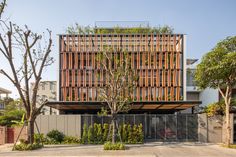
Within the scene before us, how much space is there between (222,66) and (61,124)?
15.5 m

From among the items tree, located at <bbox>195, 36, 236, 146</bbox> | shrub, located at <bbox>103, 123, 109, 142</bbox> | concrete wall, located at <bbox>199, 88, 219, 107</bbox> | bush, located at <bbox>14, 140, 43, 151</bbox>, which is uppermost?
tree, located at <bbox>195, 36, 236, 146</bbox>

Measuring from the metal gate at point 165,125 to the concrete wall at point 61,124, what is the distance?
2191 millimetres

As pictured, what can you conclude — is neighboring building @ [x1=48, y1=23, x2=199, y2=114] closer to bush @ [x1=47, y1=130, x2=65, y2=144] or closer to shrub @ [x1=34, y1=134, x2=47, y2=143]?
bush @ [x1=47, y1=130, x2=65, y2=144]

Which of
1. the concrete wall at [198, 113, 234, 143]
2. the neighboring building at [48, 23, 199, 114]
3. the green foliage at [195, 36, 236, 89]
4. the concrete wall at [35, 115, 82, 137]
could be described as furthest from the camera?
the neighboring building at [48, 23, 199, 114]

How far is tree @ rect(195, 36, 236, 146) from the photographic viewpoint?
24047mm

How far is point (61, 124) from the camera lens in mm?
28047

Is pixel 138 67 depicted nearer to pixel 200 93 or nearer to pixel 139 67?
pixel 139 67

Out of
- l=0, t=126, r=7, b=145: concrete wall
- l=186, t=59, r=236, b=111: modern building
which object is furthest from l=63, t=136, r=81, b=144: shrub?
l=186, t=59, r=236, b=111: modern building

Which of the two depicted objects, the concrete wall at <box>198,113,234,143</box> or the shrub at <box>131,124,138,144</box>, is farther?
the concrete wall at <box>198,113,234,143</box>

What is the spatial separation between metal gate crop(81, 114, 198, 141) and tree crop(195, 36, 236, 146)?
434 cm

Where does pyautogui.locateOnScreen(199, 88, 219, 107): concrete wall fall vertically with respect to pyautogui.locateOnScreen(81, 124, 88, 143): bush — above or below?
above

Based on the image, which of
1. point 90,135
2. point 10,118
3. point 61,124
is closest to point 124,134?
point 90,135

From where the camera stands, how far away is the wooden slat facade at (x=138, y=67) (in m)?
44.7

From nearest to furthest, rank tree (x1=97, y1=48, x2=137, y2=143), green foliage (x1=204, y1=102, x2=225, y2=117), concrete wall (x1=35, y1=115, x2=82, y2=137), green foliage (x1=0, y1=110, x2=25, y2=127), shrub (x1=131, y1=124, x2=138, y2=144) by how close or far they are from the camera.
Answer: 1. tree (x1=97, y1=48, x2=137, y2=143)
2. shrub (x1=131, y1=124, x2=138, y2=144)
3. concrete wall (x1=35, y1=115, x2=82, y2=137)
4. green foliage (x1=204, y1=102, x2=225, y2=117)
5. green foliage (x1=0, y1=110, x2=25, y2=127)
